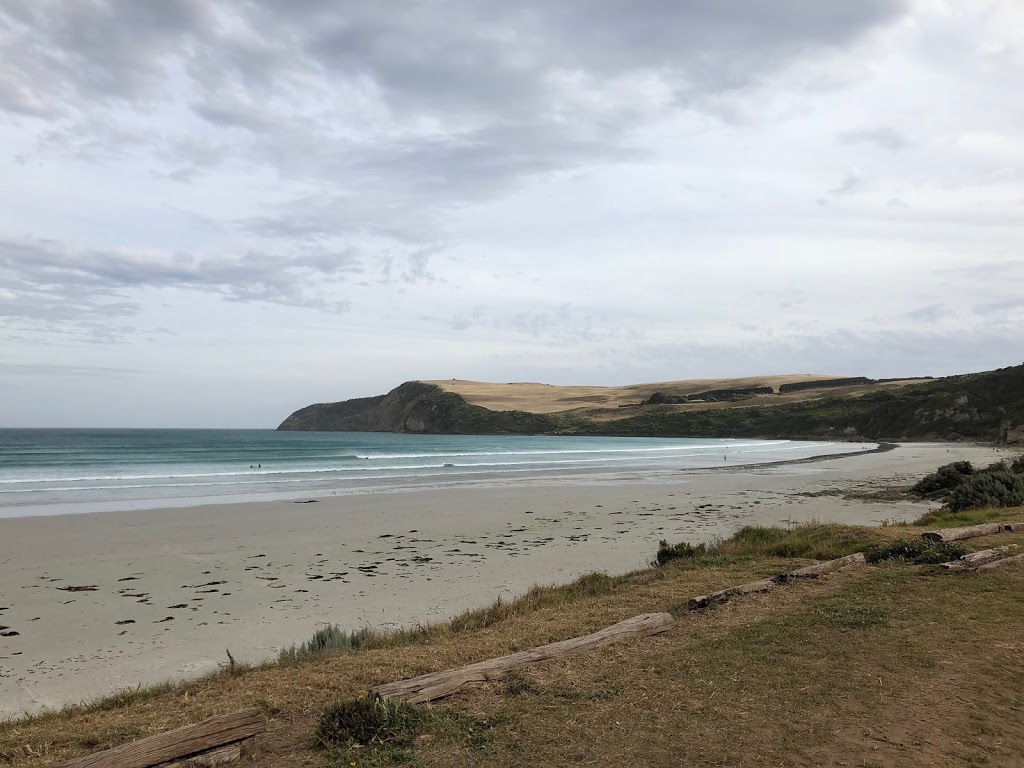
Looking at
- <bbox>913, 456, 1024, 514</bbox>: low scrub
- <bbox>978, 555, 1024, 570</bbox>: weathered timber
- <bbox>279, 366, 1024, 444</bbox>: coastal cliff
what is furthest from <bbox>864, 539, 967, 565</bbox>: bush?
<bbox>279, 366, 1024, 444</bbox>: coastal cliff

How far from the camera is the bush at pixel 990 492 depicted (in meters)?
15.4

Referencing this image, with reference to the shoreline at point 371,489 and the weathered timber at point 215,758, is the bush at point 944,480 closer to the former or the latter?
the shoreline at point 371,489

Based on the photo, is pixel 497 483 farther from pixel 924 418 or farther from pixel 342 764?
pixel 924 418

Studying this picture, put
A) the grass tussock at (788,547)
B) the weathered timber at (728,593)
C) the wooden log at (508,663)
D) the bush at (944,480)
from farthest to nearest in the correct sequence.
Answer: the bush at (944,480) → the grass tussock at (788,547) → the weathered timber at (728,593) → the wooden log at (508,663)

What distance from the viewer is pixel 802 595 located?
7.75 metres

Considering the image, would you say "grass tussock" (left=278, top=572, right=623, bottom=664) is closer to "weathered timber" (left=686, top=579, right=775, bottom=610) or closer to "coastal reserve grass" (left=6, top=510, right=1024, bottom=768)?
"coastal reserve grass" (left=6, top=510, right=1024, bottom=768)

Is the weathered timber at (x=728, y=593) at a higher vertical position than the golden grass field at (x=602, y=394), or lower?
lower

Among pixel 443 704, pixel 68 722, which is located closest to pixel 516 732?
pixel 443 704

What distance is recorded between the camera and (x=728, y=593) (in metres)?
7.71

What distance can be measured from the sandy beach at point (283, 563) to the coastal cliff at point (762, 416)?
173 feet

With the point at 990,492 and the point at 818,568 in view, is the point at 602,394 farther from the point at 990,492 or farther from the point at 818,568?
the point at 818,568

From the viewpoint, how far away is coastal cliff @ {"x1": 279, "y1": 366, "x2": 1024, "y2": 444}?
69.8 meters

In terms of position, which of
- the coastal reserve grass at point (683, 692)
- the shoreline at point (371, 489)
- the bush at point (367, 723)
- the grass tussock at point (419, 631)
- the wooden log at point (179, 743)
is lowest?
the shoreline at point (371, 489)

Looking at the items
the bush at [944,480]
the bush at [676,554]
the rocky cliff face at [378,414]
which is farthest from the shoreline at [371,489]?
the rocky cliff face at [378,414]
